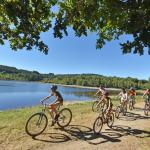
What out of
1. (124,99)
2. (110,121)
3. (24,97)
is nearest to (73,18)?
(110,121)

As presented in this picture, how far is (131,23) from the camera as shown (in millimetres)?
7184

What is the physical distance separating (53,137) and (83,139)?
122cm

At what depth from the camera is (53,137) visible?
11969 mm

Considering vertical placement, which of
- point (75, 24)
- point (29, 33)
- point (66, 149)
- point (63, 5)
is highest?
point (63, 5)

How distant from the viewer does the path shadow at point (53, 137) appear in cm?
1151

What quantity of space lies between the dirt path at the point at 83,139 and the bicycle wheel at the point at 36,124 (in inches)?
9.3

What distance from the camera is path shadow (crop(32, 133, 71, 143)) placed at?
11.5 metres

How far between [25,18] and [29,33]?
795 millimetres

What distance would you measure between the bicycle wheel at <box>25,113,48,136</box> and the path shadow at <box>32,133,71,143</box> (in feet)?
0.95

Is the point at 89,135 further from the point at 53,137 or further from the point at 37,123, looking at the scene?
the point at 37,123

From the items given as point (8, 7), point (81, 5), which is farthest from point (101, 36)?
point (8, 7)

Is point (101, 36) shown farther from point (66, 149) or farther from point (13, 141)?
point (13, 141)

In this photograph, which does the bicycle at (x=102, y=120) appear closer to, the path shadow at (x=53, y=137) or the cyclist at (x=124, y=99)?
the path shadow at (x=53, y=137)

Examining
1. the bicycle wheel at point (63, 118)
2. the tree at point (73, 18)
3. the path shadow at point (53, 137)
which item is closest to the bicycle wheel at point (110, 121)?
the bicycle wheel at point (63, 118)
